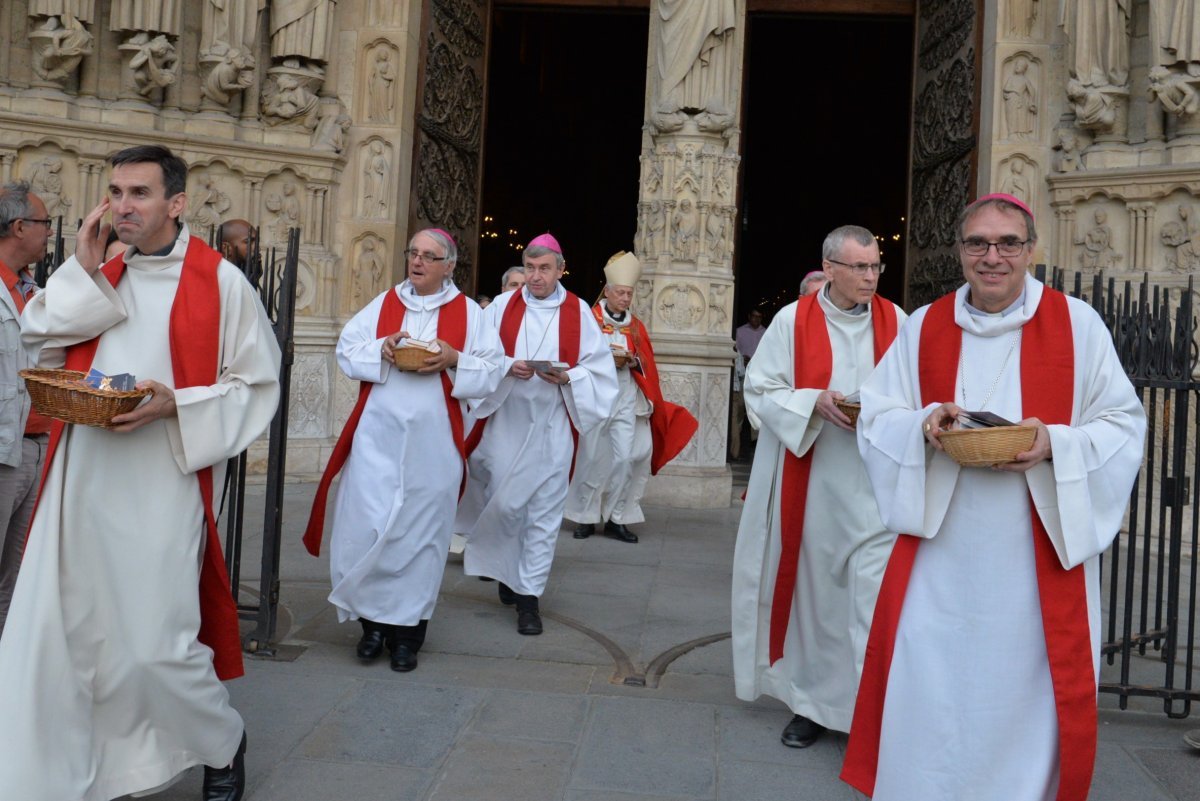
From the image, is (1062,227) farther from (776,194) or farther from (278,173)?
(776,194)

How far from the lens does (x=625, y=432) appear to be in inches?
328

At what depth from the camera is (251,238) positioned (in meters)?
4.75

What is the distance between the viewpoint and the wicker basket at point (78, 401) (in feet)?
9.48

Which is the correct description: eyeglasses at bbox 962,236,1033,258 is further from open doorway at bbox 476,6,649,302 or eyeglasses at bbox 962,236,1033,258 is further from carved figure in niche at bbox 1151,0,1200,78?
open doorway at bbox 476,6,649,302

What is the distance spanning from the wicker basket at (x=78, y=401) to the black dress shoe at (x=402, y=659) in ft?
7.11

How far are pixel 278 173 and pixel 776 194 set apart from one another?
17.3 meters

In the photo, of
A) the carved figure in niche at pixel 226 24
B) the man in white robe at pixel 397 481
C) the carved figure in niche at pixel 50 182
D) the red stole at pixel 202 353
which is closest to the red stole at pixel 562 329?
the man in white robe at pixel 397 481

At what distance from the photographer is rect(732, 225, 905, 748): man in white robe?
416 cm

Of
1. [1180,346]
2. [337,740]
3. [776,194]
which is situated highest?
[776,194]

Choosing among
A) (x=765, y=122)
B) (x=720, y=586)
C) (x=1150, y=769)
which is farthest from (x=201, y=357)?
(x=765, y=122)

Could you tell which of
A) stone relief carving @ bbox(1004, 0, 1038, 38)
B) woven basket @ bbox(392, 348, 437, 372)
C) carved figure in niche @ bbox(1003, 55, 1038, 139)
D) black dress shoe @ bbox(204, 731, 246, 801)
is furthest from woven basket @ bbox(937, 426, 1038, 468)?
stone relief carving @ bbox(1004, 0, 1038, 38)

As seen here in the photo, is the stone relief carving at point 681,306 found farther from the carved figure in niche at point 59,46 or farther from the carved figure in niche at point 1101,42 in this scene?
the carved figure in niche at point 59,46

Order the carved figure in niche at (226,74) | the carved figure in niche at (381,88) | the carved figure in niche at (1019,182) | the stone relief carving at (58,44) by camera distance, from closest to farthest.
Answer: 1. the stone relief carving at (58,44)
2. the carved figure in niche at (226,74)
3. the carved figure in niche at (1019,182)
4. the carved figure in niche at (381,88)

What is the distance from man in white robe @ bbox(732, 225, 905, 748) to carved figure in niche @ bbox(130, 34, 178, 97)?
680 centimetres
